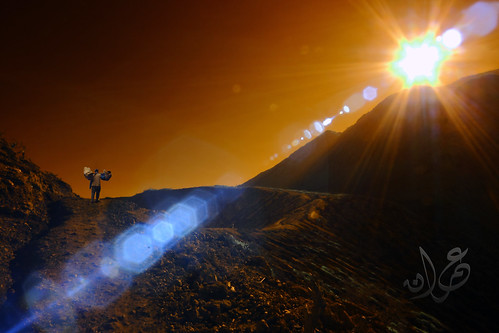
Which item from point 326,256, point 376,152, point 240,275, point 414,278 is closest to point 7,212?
point 240,275

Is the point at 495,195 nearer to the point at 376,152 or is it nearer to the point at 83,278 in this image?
the point at 376,152

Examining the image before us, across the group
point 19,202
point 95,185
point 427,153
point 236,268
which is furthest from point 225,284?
point 427,153

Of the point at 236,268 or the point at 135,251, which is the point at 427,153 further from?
the point at 135,251

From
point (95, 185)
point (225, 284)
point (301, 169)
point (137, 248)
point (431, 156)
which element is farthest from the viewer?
point (301, 169)

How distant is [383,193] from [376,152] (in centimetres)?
853

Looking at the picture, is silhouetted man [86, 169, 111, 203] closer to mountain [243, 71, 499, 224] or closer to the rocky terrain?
the rocky terrain

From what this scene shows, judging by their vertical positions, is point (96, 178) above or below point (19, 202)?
above

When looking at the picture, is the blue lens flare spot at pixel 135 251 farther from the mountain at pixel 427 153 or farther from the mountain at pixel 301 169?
the mountain at pixel 301 169

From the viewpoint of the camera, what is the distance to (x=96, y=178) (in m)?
10.8

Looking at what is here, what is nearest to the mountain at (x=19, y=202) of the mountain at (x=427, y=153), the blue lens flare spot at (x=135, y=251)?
the blue lens flare spot at (x=135, y=251)

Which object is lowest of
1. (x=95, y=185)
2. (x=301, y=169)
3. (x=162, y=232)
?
(x=162, y=232)

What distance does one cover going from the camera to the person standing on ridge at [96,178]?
422 inches

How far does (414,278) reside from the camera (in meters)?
11.3

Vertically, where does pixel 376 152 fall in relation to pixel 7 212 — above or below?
above
